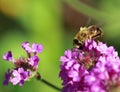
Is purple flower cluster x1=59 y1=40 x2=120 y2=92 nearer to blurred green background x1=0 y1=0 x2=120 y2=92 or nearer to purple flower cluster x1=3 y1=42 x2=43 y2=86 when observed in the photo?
purple flower cluster x1=3 y1=42 x2=43 y2=86

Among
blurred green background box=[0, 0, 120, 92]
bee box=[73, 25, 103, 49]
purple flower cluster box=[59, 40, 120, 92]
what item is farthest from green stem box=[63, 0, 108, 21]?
purple flower cluster box=[59, 40, 120, 92]

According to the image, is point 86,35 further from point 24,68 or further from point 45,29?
point 45,29

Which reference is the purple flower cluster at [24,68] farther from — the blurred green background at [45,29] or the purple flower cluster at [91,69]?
the blurred green background at [45,29]

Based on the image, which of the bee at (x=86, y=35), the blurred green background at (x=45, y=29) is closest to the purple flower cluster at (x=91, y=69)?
the bee at (x=86, y=35)

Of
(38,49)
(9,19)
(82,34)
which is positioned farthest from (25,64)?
(9,19)

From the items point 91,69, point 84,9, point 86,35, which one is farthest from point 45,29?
point 91,69
